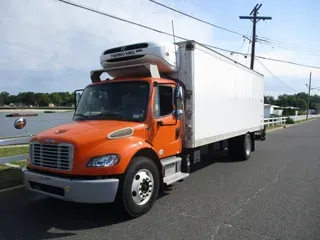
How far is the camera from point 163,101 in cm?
594

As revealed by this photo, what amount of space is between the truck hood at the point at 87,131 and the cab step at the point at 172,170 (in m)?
0.93

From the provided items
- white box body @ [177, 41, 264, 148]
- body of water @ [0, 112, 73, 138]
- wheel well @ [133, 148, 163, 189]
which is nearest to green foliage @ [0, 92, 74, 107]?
body of water @ [0, 112, 73, 138]

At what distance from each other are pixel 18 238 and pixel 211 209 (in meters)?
3.10

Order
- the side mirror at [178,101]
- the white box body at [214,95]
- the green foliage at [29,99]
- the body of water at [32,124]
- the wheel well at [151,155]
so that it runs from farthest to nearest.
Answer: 1. the green foliage at [29,99]
2. the body of water at [32,124]
3. the white box body at [214,95]
4. the side mirror at [178,101]
5. the wheel well at [151,155]

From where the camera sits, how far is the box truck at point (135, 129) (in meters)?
4.59

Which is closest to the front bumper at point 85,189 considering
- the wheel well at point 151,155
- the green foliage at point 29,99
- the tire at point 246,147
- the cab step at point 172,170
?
the wheel well at point 151,155

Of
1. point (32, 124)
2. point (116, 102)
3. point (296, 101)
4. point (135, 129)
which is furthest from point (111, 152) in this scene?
point (296, 101)

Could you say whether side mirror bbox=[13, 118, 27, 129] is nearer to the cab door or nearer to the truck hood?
the truck hood

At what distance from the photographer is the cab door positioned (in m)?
5.67

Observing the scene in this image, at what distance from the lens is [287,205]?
553cm

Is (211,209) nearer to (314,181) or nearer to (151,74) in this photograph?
(151,74)

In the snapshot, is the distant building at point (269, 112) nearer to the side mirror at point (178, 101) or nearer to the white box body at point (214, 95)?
the white box body at point (214, 95)

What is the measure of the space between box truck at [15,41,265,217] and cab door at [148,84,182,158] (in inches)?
0.8

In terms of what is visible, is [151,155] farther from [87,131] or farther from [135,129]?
[87,131]
